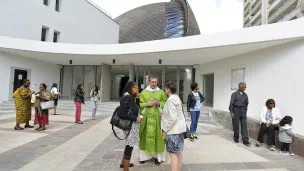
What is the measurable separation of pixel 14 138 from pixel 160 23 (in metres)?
30.1

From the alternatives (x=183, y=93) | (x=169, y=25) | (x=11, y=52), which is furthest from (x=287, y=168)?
(x=169, y=25)

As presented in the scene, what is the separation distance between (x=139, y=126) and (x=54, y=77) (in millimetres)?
14084

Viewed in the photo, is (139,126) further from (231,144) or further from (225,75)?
(225,75)

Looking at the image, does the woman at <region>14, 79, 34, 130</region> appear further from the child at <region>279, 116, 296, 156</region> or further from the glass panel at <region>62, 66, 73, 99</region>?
the glass panel at <region>62, 66, 73, 99</region>

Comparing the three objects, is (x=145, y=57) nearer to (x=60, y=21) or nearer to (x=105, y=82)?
(x=105, y=82)

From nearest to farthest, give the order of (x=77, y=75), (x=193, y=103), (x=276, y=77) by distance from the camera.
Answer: (x=193, y=103)
(x=276, y=77)
(x=77, y=75)

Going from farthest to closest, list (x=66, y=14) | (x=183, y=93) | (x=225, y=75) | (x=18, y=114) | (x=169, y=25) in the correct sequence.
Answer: (x=169, y=25) → (x=66, y=14) → (x=183, y=93) → (x=225, y=75) → (x=18, y=114)

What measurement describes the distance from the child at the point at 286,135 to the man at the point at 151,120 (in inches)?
129

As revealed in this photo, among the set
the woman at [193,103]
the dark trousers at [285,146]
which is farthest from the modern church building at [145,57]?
the woman at [193,103]

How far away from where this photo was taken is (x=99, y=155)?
14.2 feet

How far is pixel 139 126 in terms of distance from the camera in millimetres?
3586

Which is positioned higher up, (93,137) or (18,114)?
(18,114)

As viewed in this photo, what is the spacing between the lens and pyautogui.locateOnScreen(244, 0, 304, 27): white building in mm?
31284

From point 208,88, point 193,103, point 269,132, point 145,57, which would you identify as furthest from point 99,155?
point 208,88
